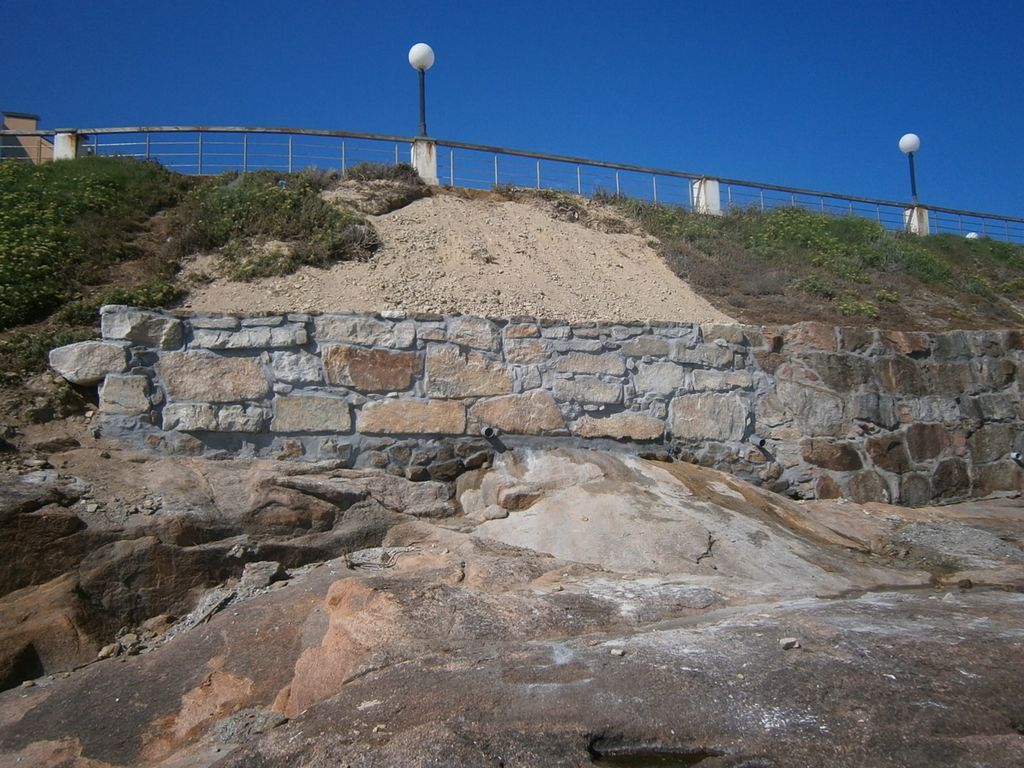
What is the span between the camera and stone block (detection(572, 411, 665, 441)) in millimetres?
5938

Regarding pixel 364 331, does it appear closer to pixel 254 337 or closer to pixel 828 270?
pixel 254 337

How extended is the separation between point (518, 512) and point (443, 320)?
1594 millimetres

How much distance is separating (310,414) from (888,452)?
4.90m

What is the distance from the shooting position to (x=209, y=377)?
5363 millimetres

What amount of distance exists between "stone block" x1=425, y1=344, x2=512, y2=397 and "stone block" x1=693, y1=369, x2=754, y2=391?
1631 mm

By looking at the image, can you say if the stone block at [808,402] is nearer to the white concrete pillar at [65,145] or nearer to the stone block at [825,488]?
the stone block at [825,488]

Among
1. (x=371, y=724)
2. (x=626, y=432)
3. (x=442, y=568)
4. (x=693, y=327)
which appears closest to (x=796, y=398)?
(x=693, y=327)

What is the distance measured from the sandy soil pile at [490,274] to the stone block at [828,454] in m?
1.62

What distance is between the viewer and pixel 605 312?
280 inches

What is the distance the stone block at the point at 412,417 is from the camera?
5559mm

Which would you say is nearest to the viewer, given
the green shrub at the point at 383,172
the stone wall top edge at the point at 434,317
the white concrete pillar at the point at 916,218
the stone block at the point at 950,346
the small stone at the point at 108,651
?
the small stone at the point at 108,651

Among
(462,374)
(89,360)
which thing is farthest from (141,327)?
(462,374)

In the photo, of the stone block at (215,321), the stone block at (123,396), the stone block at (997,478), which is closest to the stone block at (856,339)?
the stone block at (997,478)

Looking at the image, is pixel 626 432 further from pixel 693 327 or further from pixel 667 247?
pixel 667 247
